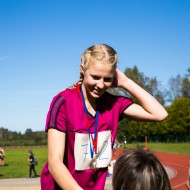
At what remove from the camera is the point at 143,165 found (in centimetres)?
197

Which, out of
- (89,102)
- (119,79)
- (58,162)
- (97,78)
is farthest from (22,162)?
(58,162)

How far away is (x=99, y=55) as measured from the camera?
246 centimetres

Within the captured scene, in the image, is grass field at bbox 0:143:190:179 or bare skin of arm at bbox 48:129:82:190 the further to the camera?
grass field at bbox 0:143:190:179

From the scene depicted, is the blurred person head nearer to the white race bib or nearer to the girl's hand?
the white race bib

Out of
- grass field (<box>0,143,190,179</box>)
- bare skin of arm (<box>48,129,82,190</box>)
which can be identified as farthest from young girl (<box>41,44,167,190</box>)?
grass field (<box>0,143,190,179</box>)

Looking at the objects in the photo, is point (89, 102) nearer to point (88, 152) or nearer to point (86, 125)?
point (86, 125)

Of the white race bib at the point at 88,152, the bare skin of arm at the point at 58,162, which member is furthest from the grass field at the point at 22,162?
the bare skin of arm at the point at 58,162

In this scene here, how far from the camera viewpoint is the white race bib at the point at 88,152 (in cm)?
249

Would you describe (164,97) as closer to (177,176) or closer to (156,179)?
(177,176)

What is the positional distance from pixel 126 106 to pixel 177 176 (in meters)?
19.4

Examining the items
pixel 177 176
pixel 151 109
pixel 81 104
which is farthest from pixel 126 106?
pixel 177 176

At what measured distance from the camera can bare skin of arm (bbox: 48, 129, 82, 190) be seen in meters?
2.13

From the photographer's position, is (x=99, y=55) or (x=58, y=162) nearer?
(x=58, y=162)

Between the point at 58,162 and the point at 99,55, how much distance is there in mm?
726
